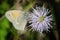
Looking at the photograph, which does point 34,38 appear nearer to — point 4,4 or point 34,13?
point 34,13

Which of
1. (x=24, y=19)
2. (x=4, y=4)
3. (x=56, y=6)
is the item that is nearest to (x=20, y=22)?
(x=24, y=19)

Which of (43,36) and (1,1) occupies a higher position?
(1,1)

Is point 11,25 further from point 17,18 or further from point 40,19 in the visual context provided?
point 40,19

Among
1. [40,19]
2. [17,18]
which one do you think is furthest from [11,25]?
[40,19]
